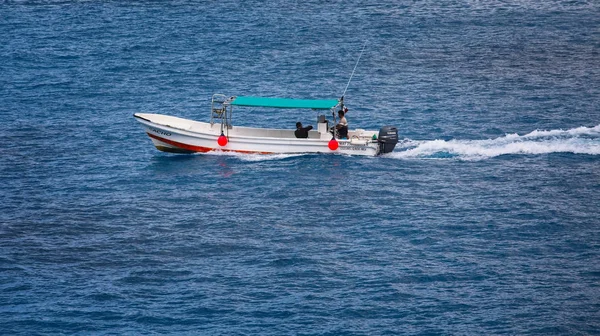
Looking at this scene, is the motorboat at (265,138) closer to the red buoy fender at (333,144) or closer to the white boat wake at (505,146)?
the red buoy fender at (333,144)

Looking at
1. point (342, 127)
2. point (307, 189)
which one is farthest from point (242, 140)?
point (307, 189)

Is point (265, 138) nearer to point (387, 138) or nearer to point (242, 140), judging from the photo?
point (242, 140)

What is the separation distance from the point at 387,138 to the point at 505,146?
9287 mm

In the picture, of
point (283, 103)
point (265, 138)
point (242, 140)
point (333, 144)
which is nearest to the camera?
point (333, 144)

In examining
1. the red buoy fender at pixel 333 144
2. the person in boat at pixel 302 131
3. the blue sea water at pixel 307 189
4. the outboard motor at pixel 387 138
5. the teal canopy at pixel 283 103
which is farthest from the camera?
the person in boat at pixel 302 131

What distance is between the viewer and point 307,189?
65.1 metres

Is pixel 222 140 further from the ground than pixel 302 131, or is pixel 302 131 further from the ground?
pixel 302 131

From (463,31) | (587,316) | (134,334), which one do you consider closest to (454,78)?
(463,31)

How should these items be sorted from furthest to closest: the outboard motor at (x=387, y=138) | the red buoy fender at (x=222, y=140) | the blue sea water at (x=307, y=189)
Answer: the red buoy fender at (x=222, y=140) → the outboard motor at (x=387, y=138) → the blue sea water at (x=307, y=189)

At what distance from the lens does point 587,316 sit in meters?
48.3

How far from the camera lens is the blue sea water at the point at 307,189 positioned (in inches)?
1971

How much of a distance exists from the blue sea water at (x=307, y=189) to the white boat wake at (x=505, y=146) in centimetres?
19

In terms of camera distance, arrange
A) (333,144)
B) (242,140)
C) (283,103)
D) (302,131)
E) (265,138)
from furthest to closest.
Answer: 1. (283,103)
2. (302,131)
3. (242,140)
4. (265,138)
5. (333,144)

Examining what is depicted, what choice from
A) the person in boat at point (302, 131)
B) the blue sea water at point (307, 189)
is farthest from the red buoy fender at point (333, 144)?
the person in boat at point (302, 131)
